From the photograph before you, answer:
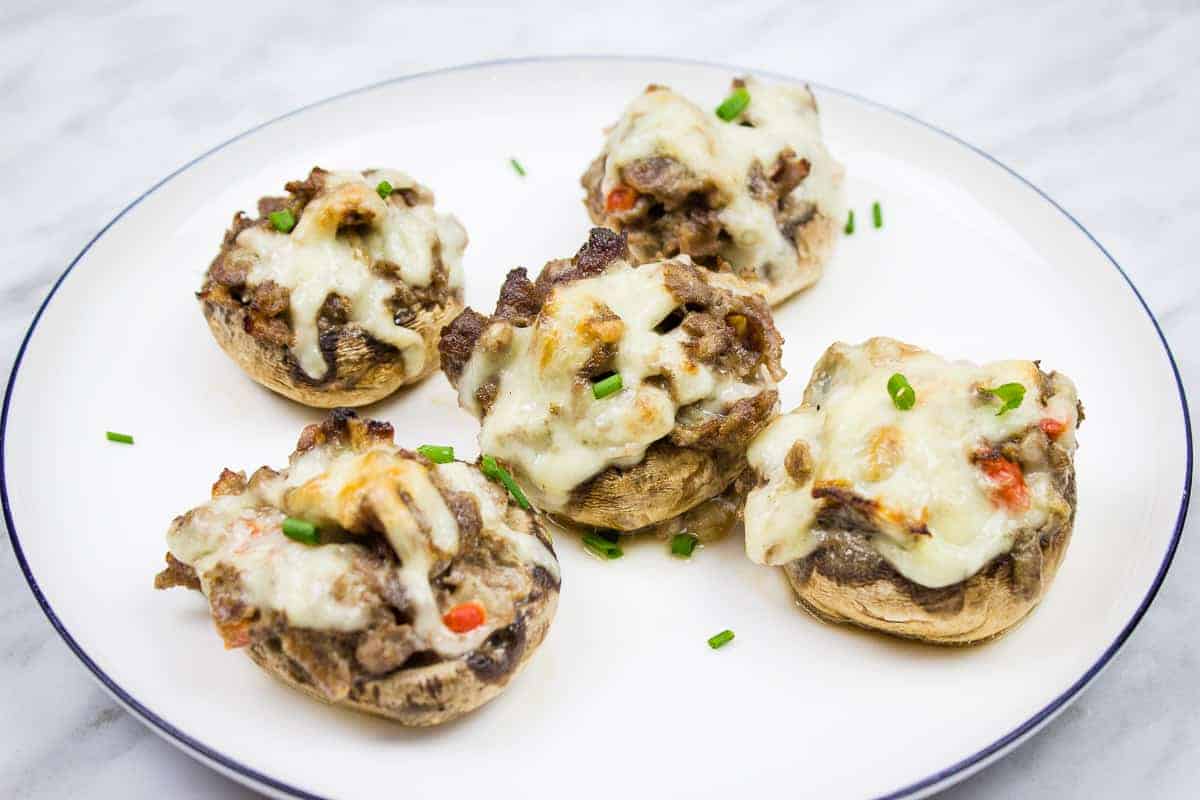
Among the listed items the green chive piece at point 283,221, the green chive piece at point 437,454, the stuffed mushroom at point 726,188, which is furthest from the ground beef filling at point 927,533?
the green chive piece at point 283,221

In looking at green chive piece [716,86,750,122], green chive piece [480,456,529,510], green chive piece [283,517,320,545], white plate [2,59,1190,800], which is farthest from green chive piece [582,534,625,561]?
green chive piece [716,86,750,122]

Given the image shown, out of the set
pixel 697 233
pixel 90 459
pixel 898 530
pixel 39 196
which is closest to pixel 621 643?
pixel 898 530

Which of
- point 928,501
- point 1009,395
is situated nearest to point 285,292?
point 928,501

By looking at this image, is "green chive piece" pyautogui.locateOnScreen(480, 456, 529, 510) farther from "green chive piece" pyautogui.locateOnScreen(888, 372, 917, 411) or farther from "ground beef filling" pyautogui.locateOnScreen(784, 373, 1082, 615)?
"green chive piece" pyautogui.locateOnScreen(888, 372, 917, 411)

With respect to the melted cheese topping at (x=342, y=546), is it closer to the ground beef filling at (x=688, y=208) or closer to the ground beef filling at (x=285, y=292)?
the ground beef filling at (x=285, y=292)

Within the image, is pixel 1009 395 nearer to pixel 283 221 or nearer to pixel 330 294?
pixel 330 294

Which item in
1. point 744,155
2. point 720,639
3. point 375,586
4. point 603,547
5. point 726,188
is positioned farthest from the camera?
point 744,155

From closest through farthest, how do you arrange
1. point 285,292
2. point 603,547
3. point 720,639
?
point 720,639, point 603,547, point 285,292
